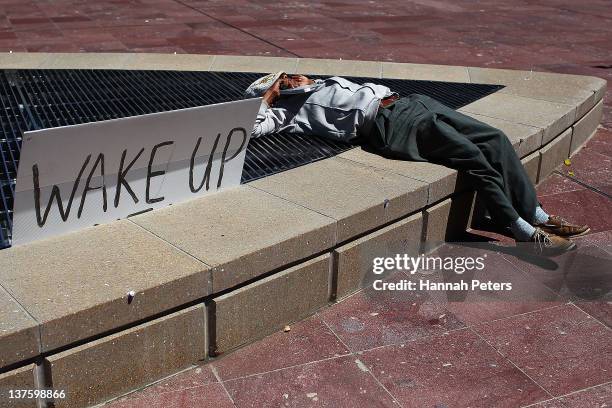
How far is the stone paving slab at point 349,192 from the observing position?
142 inches

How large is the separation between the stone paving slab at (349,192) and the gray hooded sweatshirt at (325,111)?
1.18 ft

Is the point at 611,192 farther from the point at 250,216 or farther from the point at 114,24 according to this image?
the point at 114,24

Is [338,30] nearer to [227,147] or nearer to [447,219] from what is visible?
[447,219]

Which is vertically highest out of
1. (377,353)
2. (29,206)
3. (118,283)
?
(29,206)

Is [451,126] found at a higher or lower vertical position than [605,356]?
higher

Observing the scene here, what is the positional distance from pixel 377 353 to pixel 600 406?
918 mm

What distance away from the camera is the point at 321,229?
11.1ft

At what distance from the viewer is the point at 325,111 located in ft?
14.9

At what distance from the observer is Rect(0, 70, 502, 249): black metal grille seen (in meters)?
4.16

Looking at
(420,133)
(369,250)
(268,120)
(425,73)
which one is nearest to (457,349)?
(369,250)

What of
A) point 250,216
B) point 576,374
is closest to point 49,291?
point 250,216

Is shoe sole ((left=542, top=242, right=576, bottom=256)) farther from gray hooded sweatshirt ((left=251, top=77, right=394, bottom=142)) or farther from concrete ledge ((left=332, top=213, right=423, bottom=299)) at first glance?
gray hooded sweatshirt ((left=251, top=77, right=394, bottom=142))

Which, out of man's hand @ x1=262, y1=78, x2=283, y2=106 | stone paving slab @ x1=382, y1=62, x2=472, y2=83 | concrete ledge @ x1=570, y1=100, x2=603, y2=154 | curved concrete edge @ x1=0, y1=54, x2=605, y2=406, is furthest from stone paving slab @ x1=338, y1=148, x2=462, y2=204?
stone paving slab @ x1=382, y1=62, x2=472, y2=83

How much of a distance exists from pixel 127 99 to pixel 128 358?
273 cm
